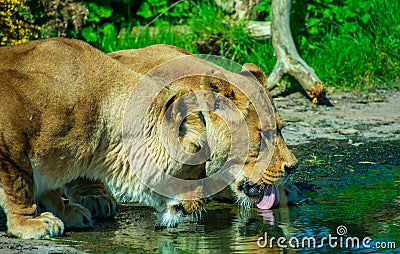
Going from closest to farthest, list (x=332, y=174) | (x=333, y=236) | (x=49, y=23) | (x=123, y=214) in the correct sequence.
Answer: (x=333, y=236) → (x=123, y=214) → (x=332, y=174) → (x=49, y=23)

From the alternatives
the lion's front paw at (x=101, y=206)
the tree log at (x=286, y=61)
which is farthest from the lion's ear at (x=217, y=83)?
the tree log at (x=286, y=61)

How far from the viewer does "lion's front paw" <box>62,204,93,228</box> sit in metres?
5.43

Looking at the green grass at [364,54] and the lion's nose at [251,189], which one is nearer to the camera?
the lion's nose at [251,189]

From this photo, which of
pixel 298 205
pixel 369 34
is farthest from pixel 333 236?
pixel 369 34

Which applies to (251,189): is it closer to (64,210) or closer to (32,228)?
(64,210)

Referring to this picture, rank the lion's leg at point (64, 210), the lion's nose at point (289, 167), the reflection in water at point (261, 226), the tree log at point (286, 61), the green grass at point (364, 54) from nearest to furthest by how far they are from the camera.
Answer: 1. the reflection in water at point (261, 226)
2. the lion's leg at point (64, 210)
3. the lion's nose at point (289, 167)
4. the tree log at point (286, 61)
5. the green grass at point (364, 54)

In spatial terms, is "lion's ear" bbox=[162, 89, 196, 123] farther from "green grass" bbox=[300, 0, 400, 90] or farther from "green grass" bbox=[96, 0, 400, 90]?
"green grass" bbox=[300, 0, 400, 90]

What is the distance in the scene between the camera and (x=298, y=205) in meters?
6.30

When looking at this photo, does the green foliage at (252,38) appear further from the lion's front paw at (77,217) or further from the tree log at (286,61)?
the lion's front paw at (77,217)

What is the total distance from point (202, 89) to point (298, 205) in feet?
4.10

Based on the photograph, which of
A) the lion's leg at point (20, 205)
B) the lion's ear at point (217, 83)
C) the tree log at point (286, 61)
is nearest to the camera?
the lion's leg at point (20, 205)

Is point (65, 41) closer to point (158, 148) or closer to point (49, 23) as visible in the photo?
point (158, 148)

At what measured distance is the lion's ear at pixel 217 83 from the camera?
18.5 feet

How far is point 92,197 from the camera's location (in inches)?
229
